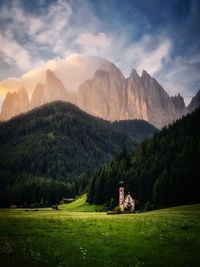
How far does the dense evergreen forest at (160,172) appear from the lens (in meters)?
96.8

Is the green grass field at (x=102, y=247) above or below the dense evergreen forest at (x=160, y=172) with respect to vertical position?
below

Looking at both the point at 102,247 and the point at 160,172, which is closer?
the point at 102,247

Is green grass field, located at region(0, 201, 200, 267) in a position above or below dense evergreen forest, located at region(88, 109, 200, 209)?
below

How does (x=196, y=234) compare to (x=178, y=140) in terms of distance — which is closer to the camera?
(x=196, y=234)

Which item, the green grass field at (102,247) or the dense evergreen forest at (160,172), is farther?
the dense evergreen forest at (160,172)

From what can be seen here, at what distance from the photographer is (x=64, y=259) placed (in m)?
19.7

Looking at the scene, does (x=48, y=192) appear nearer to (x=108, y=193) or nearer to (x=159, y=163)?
(x=108, y=193)

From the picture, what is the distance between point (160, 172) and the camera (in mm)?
114875

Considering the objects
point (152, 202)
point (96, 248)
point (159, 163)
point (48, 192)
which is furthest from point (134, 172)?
point (96, 248)

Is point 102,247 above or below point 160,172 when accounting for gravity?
below

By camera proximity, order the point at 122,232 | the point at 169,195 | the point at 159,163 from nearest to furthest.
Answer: the point at 122,232 → the point at 169,195 → the point at 159,163

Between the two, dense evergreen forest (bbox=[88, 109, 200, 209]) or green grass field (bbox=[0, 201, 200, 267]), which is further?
dense evergreen forest (bbox=[88, 109, 200, 209])

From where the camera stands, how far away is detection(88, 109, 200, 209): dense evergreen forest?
96.8 metres

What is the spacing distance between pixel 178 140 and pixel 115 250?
11682 centimetres
